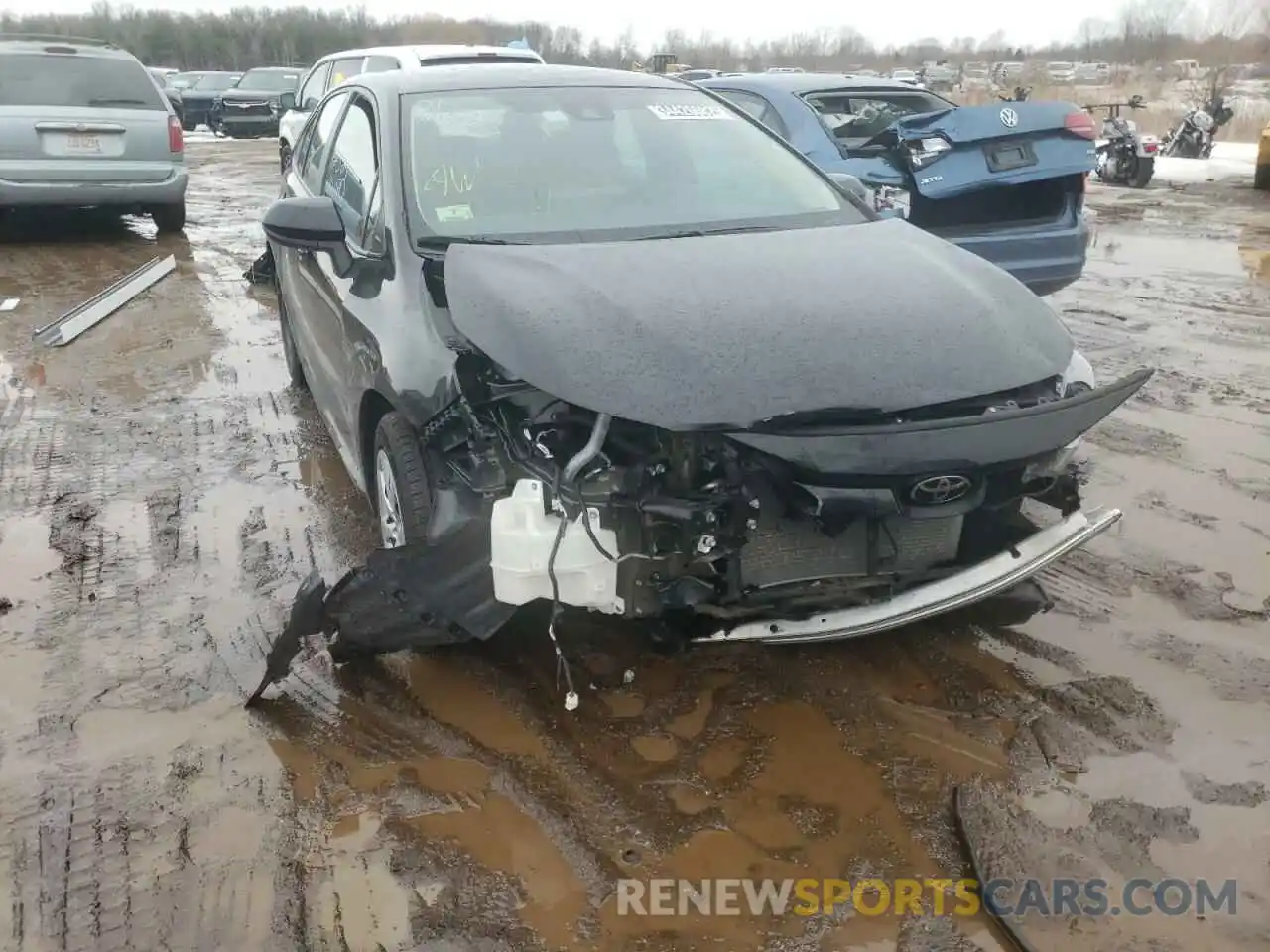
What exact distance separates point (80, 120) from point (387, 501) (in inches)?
298

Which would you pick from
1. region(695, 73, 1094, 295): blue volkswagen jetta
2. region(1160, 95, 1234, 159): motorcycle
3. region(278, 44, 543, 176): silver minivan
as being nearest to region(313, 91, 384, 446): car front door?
region(695, 73, 1094, 295): blue volkswagen jetta

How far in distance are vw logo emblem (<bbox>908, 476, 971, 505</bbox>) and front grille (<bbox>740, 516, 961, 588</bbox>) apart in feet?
0.32

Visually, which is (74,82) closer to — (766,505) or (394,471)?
(394,471)

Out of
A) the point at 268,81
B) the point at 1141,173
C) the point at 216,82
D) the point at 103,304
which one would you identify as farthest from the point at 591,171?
the point at 216,82

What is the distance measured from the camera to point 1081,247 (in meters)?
5.96

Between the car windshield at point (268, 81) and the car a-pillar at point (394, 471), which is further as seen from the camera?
the car windshield at point (268, 81)

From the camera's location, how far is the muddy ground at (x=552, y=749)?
234cm

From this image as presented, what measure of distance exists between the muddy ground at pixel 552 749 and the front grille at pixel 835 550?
0.45 meters

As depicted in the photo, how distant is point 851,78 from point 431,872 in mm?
6935

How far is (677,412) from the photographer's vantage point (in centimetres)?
247

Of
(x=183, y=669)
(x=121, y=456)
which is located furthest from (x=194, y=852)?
(x=121, y=456)

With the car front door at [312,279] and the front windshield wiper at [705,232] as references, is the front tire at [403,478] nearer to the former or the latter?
the car front door at [312,279]

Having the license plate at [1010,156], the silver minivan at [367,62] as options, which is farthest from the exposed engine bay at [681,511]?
the silver minivan at [367,62]

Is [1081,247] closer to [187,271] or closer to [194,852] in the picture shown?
[194,852]
